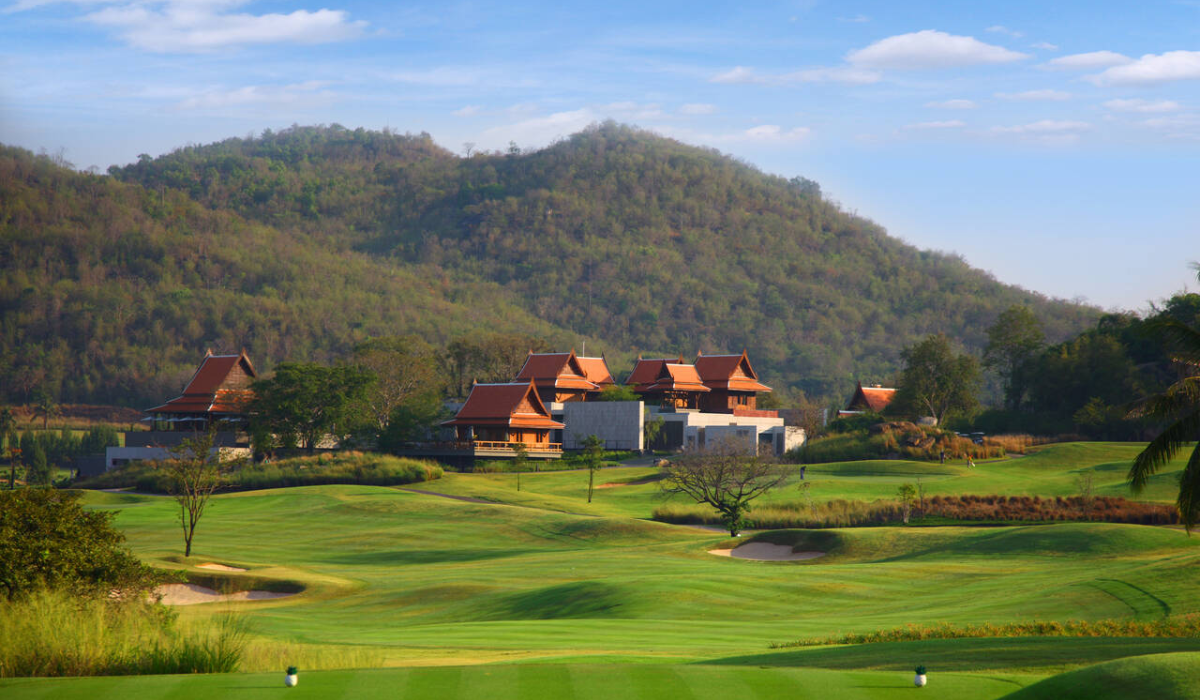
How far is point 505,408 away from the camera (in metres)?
81.1

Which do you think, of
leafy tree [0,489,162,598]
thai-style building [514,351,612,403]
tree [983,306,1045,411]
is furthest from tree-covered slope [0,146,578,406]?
leafy tree [0,489,162,598]

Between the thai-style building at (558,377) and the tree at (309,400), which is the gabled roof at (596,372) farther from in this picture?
the tree at (309,400)

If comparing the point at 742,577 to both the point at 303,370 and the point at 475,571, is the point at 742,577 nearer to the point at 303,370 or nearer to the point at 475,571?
the point at 475,571

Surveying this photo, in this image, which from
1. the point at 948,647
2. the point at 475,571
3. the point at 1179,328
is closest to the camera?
the point at 948,647

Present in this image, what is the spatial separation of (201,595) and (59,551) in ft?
54.0

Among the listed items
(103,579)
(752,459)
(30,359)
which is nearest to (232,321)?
(30,359)

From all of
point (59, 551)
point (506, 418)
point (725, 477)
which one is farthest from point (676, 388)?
point (59, 551)

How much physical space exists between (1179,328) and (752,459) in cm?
3066

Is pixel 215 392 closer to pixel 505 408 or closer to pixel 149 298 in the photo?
pixel 505 408

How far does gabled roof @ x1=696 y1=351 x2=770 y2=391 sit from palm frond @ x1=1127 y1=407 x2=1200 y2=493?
3031 inches

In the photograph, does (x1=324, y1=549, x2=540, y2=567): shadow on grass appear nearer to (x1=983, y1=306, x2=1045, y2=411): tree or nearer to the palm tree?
the palm tree

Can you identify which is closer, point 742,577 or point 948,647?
point 948,647

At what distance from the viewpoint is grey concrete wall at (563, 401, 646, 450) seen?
85.1m

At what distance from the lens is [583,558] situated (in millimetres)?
38250
